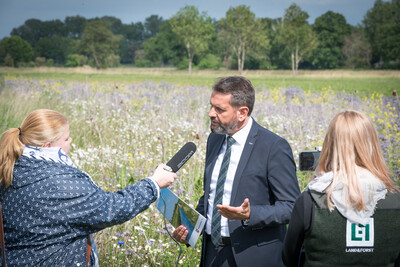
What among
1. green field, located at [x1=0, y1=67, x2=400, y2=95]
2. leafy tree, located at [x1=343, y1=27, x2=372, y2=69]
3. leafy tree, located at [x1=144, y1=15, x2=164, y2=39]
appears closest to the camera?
green field, located at [x1=0, y1=67, x2=400, y2=95]

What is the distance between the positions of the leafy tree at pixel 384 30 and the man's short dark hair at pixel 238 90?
142ft

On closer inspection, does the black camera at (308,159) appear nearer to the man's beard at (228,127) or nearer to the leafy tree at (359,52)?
the man's beard at (228,127)

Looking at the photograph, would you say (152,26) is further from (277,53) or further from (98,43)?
(277,53)

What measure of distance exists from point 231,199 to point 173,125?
5052 millimetres

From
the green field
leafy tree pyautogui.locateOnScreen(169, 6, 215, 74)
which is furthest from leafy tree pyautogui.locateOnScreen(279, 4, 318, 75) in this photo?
the green field

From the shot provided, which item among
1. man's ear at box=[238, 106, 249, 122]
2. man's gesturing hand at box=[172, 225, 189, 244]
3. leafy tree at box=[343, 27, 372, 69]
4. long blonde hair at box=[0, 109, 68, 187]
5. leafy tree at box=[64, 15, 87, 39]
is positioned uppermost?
leafy tree at box=[64, 15, 87, 39]

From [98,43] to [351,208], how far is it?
3212 inches

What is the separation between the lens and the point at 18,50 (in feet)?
112

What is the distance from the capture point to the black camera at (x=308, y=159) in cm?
218

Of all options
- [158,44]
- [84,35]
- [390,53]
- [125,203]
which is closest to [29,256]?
[125,203]

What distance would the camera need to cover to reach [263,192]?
2.48 m

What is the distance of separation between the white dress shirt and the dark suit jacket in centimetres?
5

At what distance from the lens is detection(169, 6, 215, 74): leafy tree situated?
77062mm

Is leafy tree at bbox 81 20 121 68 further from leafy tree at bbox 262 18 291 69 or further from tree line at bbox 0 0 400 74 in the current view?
leafy tree at bbox 262 18 291 69
